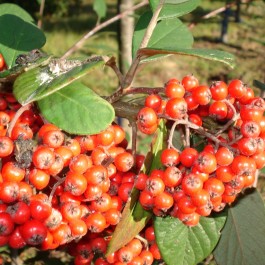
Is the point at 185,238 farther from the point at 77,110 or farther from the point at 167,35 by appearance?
the point at 167,35

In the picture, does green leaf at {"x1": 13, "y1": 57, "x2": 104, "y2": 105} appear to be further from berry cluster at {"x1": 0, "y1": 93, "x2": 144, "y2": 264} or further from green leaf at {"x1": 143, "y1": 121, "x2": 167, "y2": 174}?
green leaf at {"x1": 143, "y1": 121, "x2": 167, "y2": 174}

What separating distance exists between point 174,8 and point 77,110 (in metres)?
Answer: 0.48

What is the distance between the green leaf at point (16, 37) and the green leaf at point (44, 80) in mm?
336

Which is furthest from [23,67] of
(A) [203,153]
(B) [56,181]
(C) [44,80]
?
(A) [203,153]

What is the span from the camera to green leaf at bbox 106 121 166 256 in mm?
1201

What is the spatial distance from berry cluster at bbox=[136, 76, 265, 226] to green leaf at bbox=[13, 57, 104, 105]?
19 cm

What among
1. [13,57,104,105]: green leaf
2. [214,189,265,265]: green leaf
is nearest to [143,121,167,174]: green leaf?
[13,57,104,105]: green leaf

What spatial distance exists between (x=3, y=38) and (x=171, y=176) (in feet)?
2.20

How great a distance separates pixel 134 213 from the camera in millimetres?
1250

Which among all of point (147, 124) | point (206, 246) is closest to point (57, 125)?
point (147, 124)

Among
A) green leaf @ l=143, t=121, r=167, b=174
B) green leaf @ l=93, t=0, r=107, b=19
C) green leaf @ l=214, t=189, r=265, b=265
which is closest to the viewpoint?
green leaf @ l=143, t=121, r=167, b=174

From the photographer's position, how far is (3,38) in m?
1.43

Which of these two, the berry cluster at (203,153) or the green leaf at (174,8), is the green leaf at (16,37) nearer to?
the green leaf at (174,8)

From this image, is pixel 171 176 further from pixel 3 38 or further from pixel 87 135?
pixel 3 38
